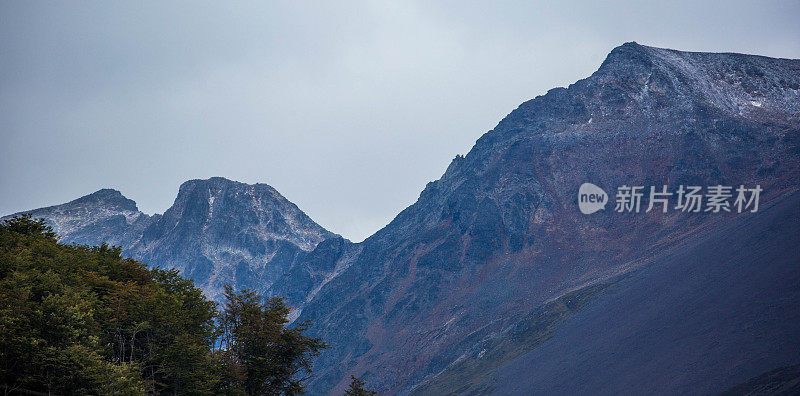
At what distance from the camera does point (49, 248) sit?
5931 cm

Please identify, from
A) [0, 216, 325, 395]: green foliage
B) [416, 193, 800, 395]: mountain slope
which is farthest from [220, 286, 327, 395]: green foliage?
[416, 193, 800, 395]: mountain slope

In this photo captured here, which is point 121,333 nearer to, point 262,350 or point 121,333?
point 121,333

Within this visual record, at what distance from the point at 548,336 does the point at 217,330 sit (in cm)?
11693

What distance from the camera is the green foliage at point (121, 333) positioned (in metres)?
43.4

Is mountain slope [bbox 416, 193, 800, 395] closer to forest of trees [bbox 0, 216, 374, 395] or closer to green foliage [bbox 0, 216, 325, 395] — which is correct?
forest of trees [bbox 0, 216, 374, 395]

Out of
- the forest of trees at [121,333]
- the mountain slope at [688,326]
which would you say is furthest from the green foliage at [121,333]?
→ the mountain slope at [688,326]

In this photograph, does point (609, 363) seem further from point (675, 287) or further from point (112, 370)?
point (112, 370)

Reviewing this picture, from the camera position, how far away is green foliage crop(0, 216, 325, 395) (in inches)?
1710

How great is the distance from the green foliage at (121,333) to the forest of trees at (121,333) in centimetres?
9

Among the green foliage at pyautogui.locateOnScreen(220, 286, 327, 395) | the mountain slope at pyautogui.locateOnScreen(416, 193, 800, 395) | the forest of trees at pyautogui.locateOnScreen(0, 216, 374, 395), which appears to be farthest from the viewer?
the mountain slope at pyautogui.locateOnScreen(416, 193, 800, 395)

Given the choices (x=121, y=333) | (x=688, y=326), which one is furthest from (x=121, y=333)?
(x=688, y=326)

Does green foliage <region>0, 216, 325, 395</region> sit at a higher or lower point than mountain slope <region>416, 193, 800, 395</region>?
higher

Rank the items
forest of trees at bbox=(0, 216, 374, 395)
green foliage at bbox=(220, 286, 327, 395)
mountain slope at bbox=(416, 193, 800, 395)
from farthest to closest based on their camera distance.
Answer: mountain slope at bbox=(416, 193, 800, 395) → green foliage at bbox=(220, 286, 327, 395) → forest of trees at bbox=(0, 216, 374, 395)

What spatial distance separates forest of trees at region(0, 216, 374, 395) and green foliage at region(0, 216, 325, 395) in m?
0.09
